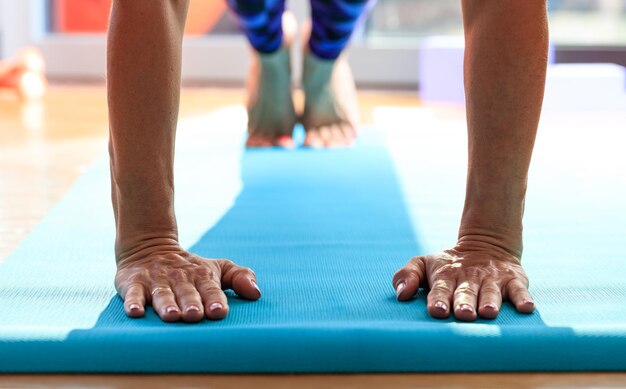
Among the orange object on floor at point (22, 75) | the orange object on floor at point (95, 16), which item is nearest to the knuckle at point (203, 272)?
the orange object on floor at point (22, 75)

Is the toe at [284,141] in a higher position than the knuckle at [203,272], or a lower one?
lower

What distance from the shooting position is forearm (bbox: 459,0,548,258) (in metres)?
1.23

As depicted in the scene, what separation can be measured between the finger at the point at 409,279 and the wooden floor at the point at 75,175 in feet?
0.54

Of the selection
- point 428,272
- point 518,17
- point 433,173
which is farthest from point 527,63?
point 433,173

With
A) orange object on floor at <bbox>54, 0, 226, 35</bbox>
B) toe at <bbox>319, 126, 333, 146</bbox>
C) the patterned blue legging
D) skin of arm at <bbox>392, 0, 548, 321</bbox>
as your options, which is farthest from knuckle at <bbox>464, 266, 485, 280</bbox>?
orange object on floor at <bbox>54, 0, 226, 35</bbox>

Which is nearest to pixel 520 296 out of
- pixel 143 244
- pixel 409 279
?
pixel 409 279

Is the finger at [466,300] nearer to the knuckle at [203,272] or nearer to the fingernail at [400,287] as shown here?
the fingernail at [400,287]

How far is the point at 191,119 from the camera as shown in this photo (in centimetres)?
309

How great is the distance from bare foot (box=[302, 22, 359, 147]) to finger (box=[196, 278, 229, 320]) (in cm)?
145

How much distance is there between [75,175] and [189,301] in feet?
4.02

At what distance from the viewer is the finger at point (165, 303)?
109 cm

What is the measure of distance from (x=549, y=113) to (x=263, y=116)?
1.09 meters

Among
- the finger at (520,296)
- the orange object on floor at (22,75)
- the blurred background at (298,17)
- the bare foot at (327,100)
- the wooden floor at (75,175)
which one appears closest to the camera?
the wooden floor at (75,175)

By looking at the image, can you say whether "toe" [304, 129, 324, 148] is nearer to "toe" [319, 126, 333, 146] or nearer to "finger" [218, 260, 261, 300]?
"toe" [319, 126, 333, 146]
